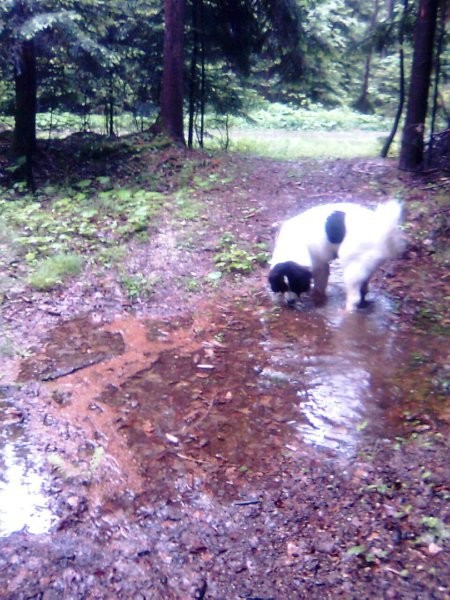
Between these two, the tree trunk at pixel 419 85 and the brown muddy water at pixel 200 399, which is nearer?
the brown muddy water at pixel 200 399

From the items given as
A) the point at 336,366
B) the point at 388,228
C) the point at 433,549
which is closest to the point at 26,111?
the point at 388,228

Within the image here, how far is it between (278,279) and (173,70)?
7.01 meters

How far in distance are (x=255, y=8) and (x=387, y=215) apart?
878 cm

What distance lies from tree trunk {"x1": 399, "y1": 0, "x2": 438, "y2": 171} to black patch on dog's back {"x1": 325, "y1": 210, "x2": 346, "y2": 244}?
4609 millimetres

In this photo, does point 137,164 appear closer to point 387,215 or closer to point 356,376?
point 387,215

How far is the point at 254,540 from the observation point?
388cm

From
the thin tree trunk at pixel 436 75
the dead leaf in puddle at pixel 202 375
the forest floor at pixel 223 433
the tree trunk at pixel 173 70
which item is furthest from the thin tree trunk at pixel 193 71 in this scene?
the dead leaf in puddle at pixel 202 375

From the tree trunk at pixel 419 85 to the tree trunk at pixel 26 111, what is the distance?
6.71m

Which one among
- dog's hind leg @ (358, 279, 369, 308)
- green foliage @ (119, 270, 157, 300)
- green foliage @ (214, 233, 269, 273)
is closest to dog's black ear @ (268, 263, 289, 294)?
dog's hind leg @ (358, 279, 369, 308)

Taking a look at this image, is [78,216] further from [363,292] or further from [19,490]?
[19,490]

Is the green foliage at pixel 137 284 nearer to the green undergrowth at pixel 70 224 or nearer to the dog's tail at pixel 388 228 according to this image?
the green undergrowth at pixel 70 224

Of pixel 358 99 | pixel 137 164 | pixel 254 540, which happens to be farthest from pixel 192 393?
pixel 358 99

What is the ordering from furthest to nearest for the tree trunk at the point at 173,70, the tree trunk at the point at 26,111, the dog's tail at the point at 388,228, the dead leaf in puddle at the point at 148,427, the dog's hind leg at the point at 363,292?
the tree trunk at the point at 173,70
the tree trunk at the point at 26,111
the dog's hind leg at the point at 363,292
the dog's tail at the point at 388,228
the dead leaf in puddle at the point at 148,427

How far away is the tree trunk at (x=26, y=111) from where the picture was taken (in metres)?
11.0
